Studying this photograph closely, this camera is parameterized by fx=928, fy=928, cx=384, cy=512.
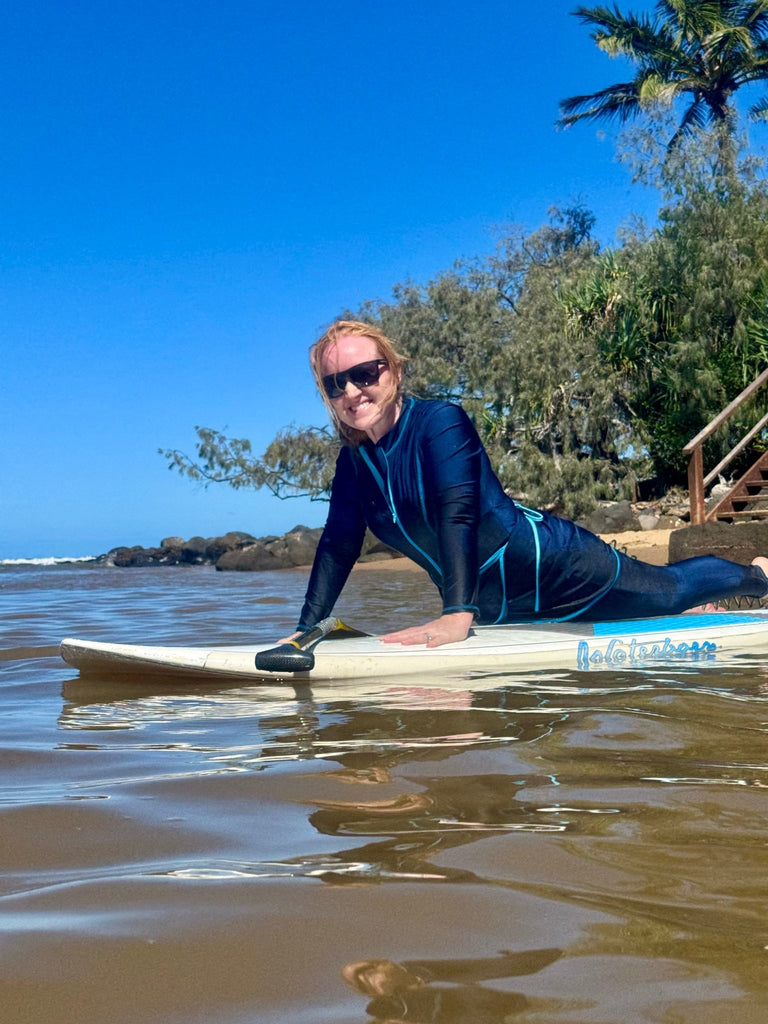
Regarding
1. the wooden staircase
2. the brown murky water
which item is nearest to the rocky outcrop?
the wooden staircase

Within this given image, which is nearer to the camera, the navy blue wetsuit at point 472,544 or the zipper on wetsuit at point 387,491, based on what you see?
the navy blue wetsuit at point 472,544

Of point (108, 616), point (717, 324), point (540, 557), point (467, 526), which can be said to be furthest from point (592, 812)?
point (717, 324)

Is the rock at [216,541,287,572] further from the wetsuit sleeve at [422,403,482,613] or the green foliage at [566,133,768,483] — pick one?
the wetsuit sleeve at [422,403,482,613]

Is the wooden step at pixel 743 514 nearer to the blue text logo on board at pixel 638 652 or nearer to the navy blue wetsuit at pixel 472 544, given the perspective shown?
the navy blue wetsuit at pixel 472 544

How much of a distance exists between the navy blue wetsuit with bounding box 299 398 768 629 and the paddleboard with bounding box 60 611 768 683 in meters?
0.13

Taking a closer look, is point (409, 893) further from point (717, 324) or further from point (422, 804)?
point (717, 324)

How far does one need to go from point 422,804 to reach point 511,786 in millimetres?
219

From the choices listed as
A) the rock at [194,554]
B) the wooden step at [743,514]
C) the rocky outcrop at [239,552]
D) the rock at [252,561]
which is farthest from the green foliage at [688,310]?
the rock at [194,554]

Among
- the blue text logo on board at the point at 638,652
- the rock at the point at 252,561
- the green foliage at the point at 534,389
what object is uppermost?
the green foliage at the point at 534,389

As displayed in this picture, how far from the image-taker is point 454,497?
345cm

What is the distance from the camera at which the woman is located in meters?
3.50

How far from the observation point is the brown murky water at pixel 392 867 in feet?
3.22

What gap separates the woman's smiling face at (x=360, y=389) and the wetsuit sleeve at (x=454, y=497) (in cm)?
21

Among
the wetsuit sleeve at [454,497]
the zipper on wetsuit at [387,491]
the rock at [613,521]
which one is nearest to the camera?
the wetsuit sleeve at [454,497]
